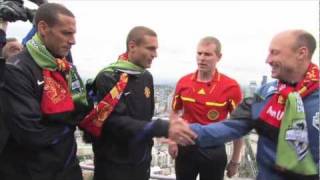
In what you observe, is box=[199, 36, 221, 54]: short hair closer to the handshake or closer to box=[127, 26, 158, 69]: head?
box=[127, 26, 158, 69]: head

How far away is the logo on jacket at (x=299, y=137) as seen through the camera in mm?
2594

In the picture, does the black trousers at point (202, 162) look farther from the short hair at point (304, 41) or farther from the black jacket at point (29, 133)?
the short hair at point (304, 41)

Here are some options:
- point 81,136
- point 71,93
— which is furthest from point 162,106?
point 71,93

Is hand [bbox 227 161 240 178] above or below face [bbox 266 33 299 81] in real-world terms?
below

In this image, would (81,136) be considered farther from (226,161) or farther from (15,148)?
(226,161)

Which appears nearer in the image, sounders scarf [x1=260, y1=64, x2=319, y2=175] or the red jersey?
sounders scarf [x1=260, y1=64, x2=319, y2=175]

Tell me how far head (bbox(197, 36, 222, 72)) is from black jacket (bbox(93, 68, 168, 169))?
1.09 metres

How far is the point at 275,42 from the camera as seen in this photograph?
9.29 feet

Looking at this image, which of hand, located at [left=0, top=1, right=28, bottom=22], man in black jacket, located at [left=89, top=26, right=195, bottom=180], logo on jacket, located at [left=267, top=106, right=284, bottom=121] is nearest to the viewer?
logo on jacket, located at [left=267, top=106, right=284, bottom=121]

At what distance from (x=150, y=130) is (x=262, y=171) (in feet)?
2.85

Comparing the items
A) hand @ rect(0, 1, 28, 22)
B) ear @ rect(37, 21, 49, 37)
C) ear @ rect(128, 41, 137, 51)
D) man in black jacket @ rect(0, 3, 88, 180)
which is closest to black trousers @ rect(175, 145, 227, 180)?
ear @ rect(128, 41, 137, 51)

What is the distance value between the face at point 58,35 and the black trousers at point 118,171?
979 mm

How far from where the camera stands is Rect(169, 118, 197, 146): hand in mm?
3139

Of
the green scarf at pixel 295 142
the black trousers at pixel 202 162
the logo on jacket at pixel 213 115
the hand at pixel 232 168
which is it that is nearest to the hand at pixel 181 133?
the green scarf at pixel 295 142
